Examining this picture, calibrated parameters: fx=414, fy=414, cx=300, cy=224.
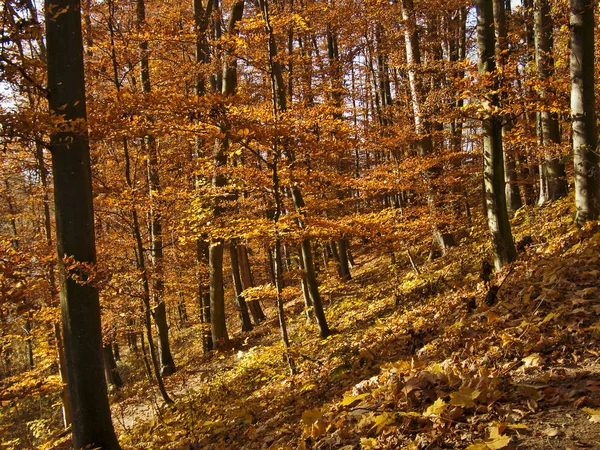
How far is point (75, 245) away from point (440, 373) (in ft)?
15.2

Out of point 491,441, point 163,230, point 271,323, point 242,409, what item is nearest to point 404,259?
point 271,323

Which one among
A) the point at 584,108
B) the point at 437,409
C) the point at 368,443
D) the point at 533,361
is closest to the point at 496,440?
the point at 437,409

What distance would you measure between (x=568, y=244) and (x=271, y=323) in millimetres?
11293

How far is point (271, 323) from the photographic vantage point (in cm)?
1597

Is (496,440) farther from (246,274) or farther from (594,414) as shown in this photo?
(246,274)

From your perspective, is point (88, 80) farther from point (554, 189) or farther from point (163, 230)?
point (554, 189)

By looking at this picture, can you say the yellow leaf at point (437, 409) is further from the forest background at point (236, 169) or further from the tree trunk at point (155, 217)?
the tree trunk at point (155, 217)

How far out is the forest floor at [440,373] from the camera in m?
3.15

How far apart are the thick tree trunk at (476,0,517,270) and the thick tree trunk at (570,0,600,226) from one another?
1.16 m

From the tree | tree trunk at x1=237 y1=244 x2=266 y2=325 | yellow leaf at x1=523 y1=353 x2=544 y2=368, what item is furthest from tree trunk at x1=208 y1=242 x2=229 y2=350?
yellow leaf at x1=523 y1=353 x2=544 y2=368

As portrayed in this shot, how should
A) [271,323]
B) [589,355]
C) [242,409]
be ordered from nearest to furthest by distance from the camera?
1. [589,355]
2. [242,409]
3. [271,323]

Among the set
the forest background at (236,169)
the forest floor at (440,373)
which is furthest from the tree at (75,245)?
the forest floor at (440,373)

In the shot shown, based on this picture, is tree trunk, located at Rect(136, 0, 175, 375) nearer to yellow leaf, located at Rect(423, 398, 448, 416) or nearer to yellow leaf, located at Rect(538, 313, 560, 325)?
yellow leaf, located at Rect(423, 398, 448, 416)

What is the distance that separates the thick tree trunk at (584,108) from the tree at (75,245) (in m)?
7.23
